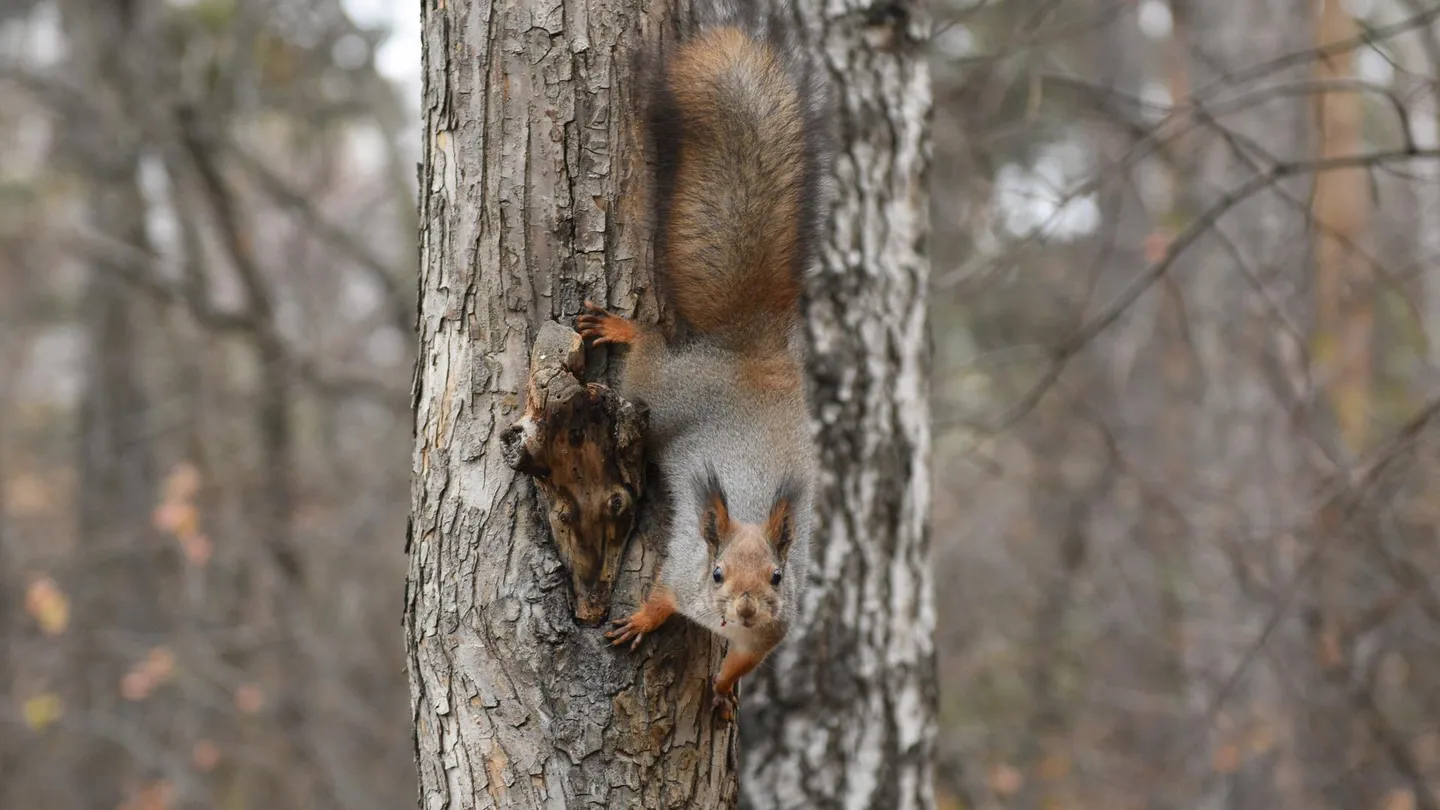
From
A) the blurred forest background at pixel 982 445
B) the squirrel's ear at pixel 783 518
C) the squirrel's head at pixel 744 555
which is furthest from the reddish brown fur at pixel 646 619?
the blurred forest background at pixel 982 445

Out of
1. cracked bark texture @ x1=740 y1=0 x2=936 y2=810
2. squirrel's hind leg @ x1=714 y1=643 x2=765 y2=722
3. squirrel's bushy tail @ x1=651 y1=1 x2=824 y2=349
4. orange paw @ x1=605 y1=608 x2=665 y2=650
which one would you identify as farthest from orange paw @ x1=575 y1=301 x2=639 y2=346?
cracked bark texture @ x1=740 y1=0 x2=936 y2=810

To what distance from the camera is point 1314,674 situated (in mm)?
5578

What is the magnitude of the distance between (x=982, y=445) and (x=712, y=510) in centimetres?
505

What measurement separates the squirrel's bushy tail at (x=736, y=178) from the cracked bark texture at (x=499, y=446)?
0.41 ft

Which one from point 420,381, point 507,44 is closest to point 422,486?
point 420,381

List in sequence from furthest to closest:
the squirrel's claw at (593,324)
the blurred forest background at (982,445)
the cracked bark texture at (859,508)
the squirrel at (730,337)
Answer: the blurred forest background at (982,445)
the cracked bark texture at (859,508)
the squirrel at (730,337)
the squirrel's claw at (593,324)

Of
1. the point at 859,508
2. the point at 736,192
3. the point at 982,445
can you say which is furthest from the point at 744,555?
the point at 982,445

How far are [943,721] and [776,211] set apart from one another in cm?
527

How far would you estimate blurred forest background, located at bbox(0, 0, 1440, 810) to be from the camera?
5.12 meters

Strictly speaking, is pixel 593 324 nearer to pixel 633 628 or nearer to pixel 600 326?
pixel 600 326

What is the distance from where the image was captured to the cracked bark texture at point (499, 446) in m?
1.96

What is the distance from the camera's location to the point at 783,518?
235 cm

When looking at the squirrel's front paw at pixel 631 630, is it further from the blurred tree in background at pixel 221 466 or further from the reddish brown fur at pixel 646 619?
the blurred tree in background at pixel 221 466

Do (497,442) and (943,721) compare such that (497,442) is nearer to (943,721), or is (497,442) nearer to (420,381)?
(420,381)
